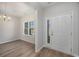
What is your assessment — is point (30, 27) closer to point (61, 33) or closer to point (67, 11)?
point (61, 33)

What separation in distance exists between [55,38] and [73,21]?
2.49 feet

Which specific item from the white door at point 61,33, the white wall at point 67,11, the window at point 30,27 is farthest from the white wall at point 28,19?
the white door at point 61,33

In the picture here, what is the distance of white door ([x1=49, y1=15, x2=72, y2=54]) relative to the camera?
1771mm

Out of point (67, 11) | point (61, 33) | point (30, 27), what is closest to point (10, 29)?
point (30, 27)

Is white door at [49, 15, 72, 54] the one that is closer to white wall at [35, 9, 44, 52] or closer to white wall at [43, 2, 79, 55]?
white wall at [43, 2, 79, 55]

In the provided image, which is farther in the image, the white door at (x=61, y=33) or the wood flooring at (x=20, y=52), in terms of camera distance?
the white door at (x=61, y=33)

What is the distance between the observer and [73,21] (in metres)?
1.68

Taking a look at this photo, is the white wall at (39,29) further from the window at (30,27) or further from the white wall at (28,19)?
the window at (30,27)

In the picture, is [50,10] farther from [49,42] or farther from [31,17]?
[49,42]

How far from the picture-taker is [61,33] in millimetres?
1932

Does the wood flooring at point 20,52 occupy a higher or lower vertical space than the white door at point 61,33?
lower

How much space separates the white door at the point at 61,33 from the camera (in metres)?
1.77

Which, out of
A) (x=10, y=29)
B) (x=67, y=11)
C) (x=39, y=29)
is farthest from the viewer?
(x=39, y=29)

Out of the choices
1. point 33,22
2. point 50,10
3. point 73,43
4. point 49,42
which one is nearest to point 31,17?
point 33,22
